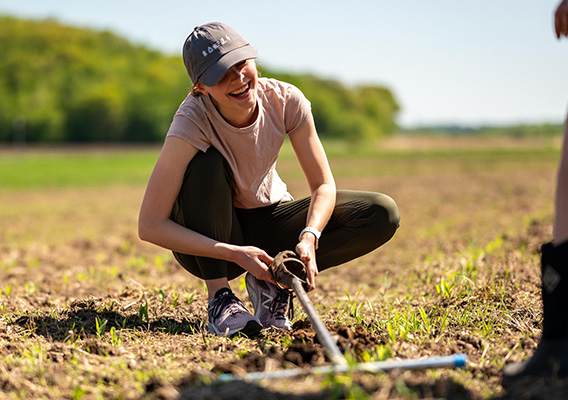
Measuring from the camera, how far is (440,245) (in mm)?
6895

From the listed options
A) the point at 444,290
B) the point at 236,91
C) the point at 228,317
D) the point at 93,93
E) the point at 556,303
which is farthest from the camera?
the point at 93,93

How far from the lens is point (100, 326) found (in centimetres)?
325

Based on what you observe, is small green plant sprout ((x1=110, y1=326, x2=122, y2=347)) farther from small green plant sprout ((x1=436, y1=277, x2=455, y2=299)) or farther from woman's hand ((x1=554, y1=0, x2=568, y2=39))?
woman's hand ((x1=554, y1=0, x2=568, y2=39))

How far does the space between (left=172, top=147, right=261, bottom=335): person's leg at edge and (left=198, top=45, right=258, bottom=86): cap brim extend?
39 centimetres

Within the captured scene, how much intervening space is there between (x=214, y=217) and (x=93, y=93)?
89.8m

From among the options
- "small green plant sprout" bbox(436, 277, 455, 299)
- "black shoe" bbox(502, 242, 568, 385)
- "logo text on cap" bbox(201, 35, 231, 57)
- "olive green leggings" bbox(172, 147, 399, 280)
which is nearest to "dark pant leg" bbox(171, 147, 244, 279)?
"olive green leggings" bbox(172, 147, 399, 280)

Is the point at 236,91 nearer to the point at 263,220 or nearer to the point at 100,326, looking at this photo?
the point at 263,220

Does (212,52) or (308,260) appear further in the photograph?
(308,260)

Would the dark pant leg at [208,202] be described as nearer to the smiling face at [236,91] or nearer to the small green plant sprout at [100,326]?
the smiling face at [236,91]

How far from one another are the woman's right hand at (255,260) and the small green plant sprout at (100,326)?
735 millimetres

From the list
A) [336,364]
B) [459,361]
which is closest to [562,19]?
[459,361]

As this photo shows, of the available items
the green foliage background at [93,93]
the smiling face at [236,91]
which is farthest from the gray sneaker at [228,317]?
the green foliage background at [93,93]

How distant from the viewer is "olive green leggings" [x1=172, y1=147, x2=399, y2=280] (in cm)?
317

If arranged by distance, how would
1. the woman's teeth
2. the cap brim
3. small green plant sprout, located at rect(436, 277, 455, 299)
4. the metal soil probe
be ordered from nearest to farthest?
the metal soil probe
the cap brim
the woman's teeth
small green plant sprout, located at rect(436, 277, 455, 299)
